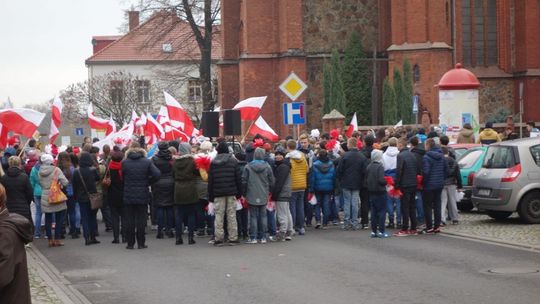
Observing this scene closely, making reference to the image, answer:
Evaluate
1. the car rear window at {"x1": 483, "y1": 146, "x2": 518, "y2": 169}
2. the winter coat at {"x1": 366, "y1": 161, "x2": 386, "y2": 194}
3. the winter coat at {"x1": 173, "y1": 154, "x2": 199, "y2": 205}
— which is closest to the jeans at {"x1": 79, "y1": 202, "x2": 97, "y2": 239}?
the winter coat at {"x1": 173, "y1": 154, "x2": 199, "y2": 205}

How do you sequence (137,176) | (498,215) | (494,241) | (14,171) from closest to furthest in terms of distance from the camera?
1. (494,241)
2. (14,171)
3. (137,176)
4. (498,215)

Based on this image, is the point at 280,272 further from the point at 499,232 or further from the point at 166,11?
the point at 166,11

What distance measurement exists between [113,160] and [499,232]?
7.26 m

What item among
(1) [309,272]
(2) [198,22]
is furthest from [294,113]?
(2) [198,22]

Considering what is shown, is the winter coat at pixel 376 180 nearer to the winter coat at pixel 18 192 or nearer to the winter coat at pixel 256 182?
the winter coat at pixel 256 182

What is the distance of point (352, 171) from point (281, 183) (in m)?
1.74

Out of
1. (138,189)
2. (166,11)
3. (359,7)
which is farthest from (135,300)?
(166,11)

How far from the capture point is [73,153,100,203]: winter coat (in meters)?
19.2

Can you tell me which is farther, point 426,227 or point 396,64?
point 396,64

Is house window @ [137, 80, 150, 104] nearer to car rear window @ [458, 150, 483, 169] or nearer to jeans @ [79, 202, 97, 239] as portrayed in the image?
car rear window @ [458, 150, 483, 169]

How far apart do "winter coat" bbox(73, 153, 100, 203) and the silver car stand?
25.1 feet

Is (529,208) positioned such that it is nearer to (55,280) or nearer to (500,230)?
(500,230)

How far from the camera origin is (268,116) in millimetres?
43281

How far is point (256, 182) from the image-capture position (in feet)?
58.6
